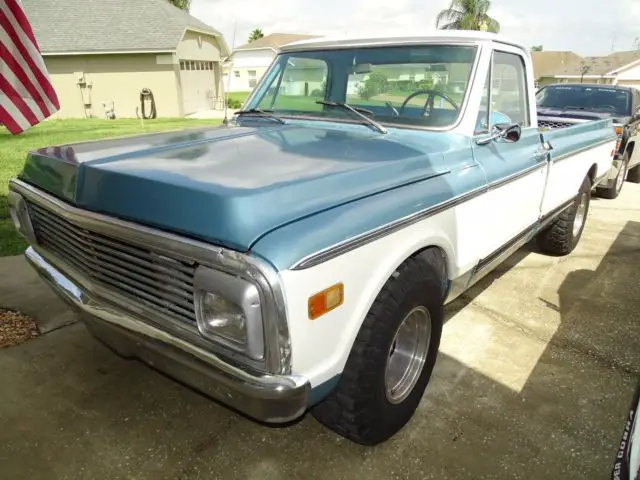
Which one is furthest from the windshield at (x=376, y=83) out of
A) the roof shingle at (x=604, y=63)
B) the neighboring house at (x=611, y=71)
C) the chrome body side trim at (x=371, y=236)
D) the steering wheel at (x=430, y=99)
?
the roof shingle at (x=604, y=63)

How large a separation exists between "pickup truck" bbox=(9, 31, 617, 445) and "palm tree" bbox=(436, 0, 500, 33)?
109 feet

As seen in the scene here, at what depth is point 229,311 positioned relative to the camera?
1.62 meters

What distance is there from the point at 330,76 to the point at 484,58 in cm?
101

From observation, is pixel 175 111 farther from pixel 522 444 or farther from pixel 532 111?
pixel 522 444

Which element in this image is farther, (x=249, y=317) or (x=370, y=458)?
(x=370, y=458)

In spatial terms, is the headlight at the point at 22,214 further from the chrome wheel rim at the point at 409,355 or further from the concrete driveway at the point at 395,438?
the chrome wheel rim at the point at 409,355

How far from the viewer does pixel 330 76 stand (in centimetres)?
330

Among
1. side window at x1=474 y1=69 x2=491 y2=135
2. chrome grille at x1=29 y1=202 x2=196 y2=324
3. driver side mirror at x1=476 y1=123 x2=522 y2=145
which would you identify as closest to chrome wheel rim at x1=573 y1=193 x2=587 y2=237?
Result: driver side mirror at x1=476 y1=123 x2=522 y2=145

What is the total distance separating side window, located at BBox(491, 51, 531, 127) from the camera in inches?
119

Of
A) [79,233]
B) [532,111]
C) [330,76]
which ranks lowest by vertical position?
[79,233]

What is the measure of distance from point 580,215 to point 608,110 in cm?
367

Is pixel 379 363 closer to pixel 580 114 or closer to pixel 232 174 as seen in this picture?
pixel 232 174

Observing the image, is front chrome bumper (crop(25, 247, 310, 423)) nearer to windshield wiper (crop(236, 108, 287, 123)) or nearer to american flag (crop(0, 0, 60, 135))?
windshield wiper (crop(236, 108, 287, 123))

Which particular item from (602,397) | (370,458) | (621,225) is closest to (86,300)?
(370,458)
